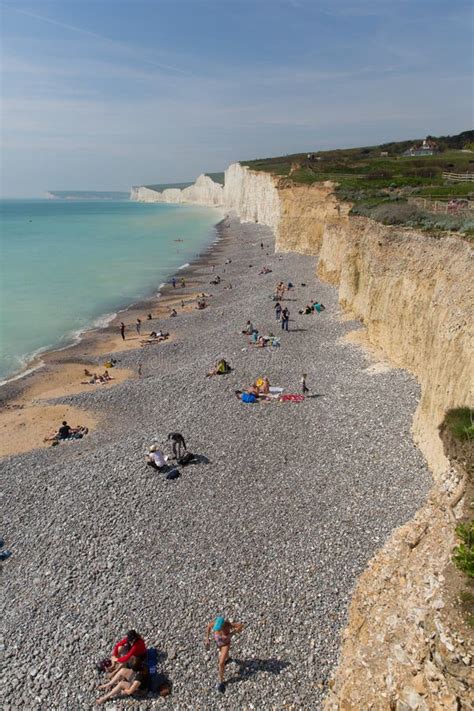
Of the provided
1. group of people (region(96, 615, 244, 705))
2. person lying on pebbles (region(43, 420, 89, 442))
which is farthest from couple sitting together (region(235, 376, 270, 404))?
group of people (region(96, 615, 244, 705))

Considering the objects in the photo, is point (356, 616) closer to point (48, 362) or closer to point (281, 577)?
point (281, 577)

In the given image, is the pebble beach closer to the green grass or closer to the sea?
A: the green grass

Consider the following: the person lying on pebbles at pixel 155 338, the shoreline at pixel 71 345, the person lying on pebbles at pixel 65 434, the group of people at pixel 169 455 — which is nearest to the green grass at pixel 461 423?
the group of people at pixel 169 455

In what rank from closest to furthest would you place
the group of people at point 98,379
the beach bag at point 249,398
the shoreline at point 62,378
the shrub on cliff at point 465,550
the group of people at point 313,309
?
1. the shrub on cliff at point 465,550
2. the beach bag at point 249,398
3. the shoreline at point 62,378
4. the group of people at point 98,379
5. the group of people at point 313,309

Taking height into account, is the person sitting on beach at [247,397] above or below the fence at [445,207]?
below

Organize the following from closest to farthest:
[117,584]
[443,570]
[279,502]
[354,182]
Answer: [443,570] → [117,584] → [279,502] → [354,182]

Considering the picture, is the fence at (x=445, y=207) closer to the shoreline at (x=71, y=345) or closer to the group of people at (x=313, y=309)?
the group of people at (x=313, y=309)

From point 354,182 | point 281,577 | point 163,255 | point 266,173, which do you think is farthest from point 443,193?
point 266,173
